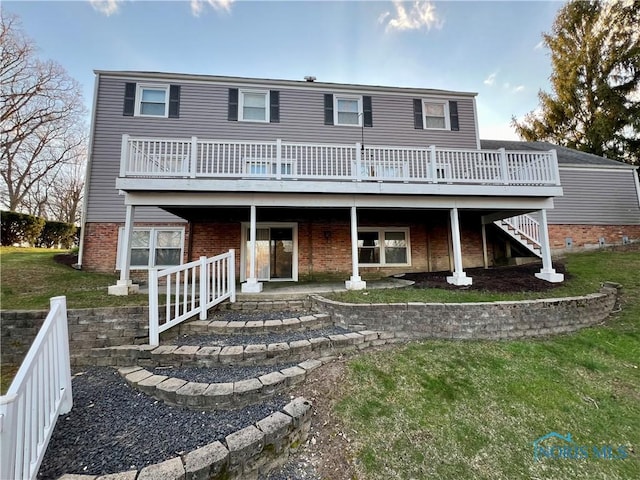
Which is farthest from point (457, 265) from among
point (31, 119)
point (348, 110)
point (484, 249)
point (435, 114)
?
point (31, 119)

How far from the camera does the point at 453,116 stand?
418 inches

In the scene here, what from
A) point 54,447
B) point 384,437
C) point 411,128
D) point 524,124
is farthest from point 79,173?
point 524,124

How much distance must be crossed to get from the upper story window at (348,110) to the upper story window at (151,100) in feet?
17.6

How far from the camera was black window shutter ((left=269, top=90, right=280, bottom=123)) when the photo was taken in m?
9.82

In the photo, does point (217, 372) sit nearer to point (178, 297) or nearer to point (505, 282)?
point (178, 297)

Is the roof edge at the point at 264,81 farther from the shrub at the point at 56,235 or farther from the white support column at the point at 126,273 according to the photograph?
the shrub at the point at 56,235

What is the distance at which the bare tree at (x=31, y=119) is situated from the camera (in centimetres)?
1431

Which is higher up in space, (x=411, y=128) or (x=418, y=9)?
(x=418, y=9)

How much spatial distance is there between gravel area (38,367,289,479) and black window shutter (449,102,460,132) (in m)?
11.4

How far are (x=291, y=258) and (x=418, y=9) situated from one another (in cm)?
956

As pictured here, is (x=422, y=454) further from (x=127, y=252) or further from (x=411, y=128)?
(x=411, y=128)

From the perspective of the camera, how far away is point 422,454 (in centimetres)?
247

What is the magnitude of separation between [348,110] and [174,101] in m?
6.25

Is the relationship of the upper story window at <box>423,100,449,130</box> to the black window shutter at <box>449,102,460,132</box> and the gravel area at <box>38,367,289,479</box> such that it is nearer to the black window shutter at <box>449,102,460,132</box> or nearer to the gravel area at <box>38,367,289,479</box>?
the black window shutter at <box>449,102,460,132</box>
